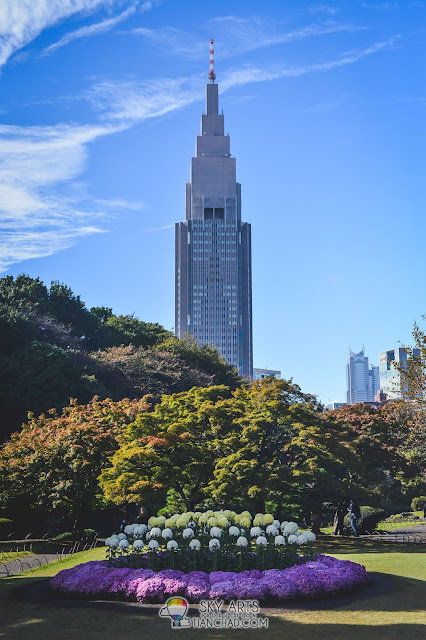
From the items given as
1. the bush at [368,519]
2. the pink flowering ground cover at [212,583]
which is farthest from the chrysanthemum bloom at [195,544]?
the bush at [368,519]

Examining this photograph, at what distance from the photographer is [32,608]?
14.0 m

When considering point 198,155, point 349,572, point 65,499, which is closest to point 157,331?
point 65,499

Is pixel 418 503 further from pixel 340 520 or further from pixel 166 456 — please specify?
pixel 166 456

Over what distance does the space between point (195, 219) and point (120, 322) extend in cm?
6793

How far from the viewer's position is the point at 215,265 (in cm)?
12888

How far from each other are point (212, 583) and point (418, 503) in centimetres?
3924

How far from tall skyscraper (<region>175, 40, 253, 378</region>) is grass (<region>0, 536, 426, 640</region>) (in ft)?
361

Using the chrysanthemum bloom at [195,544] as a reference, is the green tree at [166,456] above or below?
above

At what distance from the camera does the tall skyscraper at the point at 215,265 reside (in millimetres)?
126938

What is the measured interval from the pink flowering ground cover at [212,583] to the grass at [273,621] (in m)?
0.55

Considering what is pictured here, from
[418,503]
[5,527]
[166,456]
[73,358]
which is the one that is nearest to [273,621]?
[166,456]

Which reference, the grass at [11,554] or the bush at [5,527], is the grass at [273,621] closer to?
the grass at [11,554]

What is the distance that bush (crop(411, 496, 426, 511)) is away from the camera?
1935 inches

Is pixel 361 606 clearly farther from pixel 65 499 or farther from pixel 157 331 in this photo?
pixel 157 331
